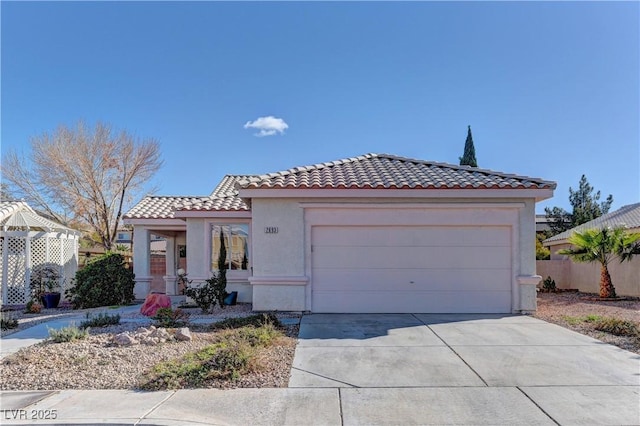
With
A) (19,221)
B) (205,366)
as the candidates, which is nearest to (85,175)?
(19,221)

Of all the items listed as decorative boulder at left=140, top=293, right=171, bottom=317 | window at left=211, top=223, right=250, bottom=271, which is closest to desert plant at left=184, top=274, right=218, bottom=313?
decorative boulder at left=140, top=293, right=171, bottom=317

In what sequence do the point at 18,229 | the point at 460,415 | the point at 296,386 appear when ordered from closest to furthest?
1. the point at 460,415
2. the point at 296,386
3. the point at 18,229

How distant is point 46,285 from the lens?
1460cm

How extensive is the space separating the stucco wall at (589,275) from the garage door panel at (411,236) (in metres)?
8.09

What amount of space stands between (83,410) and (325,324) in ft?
17.8

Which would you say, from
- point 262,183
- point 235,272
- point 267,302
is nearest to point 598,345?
point 267,302

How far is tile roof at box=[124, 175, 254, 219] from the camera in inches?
548

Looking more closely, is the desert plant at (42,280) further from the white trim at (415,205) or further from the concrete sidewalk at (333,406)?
the concrete sidewalk at (333,406)

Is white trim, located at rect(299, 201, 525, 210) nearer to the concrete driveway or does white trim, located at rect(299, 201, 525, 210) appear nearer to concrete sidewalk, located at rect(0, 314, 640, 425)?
the concrete driveway

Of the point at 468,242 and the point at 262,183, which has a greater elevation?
the point at 262,183

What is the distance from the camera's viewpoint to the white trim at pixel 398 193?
10.7m

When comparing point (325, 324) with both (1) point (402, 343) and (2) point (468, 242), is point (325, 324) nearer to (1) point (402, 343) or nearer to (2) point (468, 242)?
(1) point (402, 343)

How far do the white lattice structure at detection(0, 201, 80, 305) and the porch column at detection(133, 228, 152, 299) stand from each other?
2373mm

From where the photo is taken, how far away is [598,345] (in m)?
7.75
